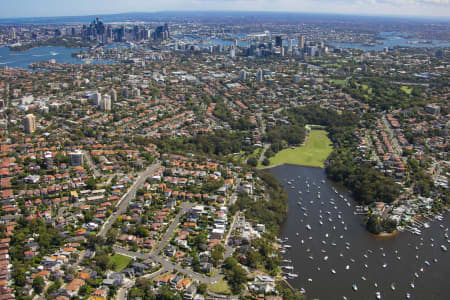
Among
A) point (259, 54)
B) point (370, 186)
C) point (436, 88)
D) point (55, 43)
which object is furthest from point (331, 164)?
point (55, 43)

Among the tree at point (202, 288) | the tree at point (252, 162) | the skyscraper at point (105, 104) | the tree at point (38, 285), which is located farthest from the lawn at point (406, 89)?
the tree at point (38, 285)

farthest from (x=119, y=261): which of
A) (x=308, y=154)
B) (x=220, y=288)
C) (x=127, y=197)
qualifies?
(x=308, y=154)

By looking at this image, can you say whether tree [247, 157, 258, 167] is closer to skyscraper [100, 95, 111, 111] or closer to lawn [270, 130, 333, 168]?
lawn [270, 130, 333, 168]

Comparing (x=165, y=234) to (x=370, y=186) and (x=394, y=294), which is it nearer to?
(x=394, y=294)

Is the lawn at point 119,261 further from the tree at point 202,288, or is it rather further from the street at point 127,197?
the tree at point 202,288

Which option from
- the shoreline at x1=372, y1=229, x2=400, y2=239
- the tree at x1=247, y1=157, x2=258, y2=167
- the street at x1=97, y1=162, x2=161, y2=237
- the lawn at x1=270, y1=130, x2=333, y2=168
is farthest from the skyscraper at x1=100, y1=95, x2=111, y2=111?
the shoreline at x1=372, y1=229, x2=400, y2=239

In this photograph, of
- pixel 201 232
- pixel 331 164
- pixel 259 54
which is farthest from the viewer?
pixel 259 54
